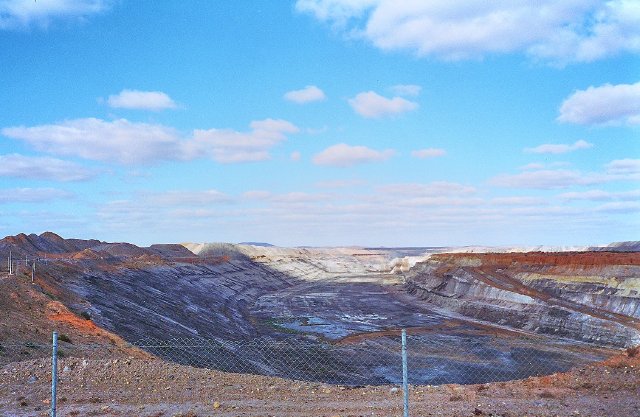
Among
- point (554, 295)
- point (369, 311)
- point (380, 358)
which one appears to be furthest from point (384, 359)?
point (554, 295)

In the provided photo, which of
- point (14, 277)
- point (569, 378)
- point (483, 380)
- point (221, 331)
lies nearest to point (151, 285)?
point (221, 331)

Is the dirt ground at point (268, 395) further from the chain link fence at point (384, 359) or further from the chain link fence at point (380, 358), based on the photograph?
the chain link fence at point (384, 359)

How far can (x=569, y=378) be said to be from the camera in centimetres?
1449

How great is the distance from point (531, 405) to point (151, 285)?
157ft

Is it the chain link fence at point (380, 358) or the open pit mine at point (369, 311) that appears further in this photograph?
the open pit mine at point (369, 311)

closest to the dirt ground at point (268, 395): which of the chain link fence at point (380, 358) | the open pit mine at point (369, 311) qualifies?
the open pit mine at point (369, 311)

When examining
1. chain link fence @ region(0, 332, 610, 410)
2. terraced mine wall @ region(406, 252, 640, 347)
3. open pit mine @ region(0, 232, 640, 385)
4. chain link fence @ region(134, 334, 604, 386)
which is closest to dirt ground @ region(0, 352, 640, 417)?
open pit mine @ region(0, 232, 640, 385)

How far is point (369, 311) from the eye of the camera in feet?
207

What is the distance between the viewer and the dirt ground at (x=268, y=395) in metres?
12.3

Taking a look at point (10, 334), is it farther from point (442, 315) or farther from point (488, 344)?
point (442, 315)

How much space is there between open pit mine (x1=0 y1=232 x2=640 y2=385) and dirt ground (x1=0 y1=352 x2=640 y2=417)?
5935mm

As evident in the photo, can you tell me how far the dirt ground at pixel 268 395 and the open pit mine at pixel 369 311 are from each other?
5935mm

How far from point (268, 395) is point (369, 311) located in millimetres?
50359

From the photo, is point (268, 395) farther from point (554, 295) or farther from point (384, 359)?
point (554, 295)
